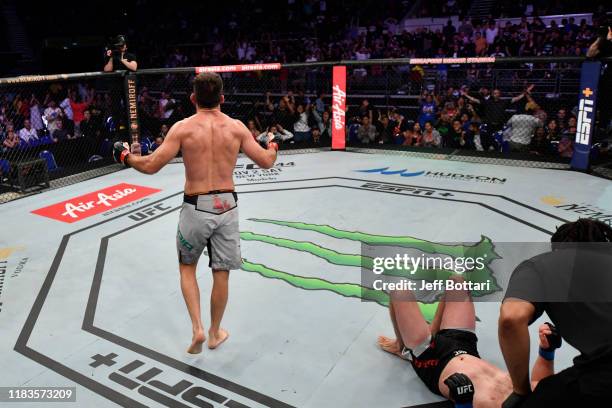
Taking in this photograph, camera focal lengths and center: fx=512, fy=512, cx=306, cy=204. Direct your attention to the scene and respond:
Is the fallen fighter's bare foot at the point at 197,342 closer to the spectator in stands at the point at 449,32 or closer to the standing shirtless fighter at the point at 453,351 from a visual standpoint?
the standing shirtless fighter at the point at 453,351

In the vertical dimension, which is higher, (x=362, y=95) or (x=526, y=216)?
(x=362, y=95)

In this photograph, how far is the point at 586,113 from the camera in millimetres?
5648

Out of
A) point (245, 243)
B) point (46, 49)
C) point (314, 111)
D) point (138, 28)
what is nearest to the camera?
point (245, 243)

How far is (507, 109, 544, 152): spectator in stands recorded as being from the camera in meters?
6.66

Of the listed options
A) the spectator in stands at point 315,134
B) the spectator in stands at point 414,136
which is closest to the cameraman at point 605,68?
the spectator in stands at point 414,136

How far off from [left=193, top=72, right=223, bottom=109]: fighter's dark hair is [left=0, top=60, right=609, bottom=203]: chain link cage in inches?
132

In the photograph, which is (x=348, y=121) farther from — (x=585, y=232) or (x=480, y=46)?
(x=585, y=232)

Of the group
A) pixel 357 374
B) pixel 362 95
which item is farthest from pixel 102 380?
pixel 362 95

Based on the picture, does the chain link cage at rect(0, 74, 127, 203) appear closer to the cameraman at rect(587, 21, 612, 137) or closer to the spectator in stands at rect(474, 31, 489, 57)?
the cameraman at rect(587, 21, 612, 137)

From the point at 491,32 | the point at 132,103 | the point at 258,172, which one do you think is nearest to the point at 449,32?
the point at 491,32

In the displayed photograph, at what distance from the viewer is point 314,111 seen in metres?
7.82

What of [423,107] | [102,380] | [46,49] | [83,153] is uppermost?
[46,49]

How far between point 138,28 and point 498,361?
1756cm

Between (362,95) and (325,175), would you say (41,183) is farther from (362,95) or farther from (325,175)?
(362,95)
